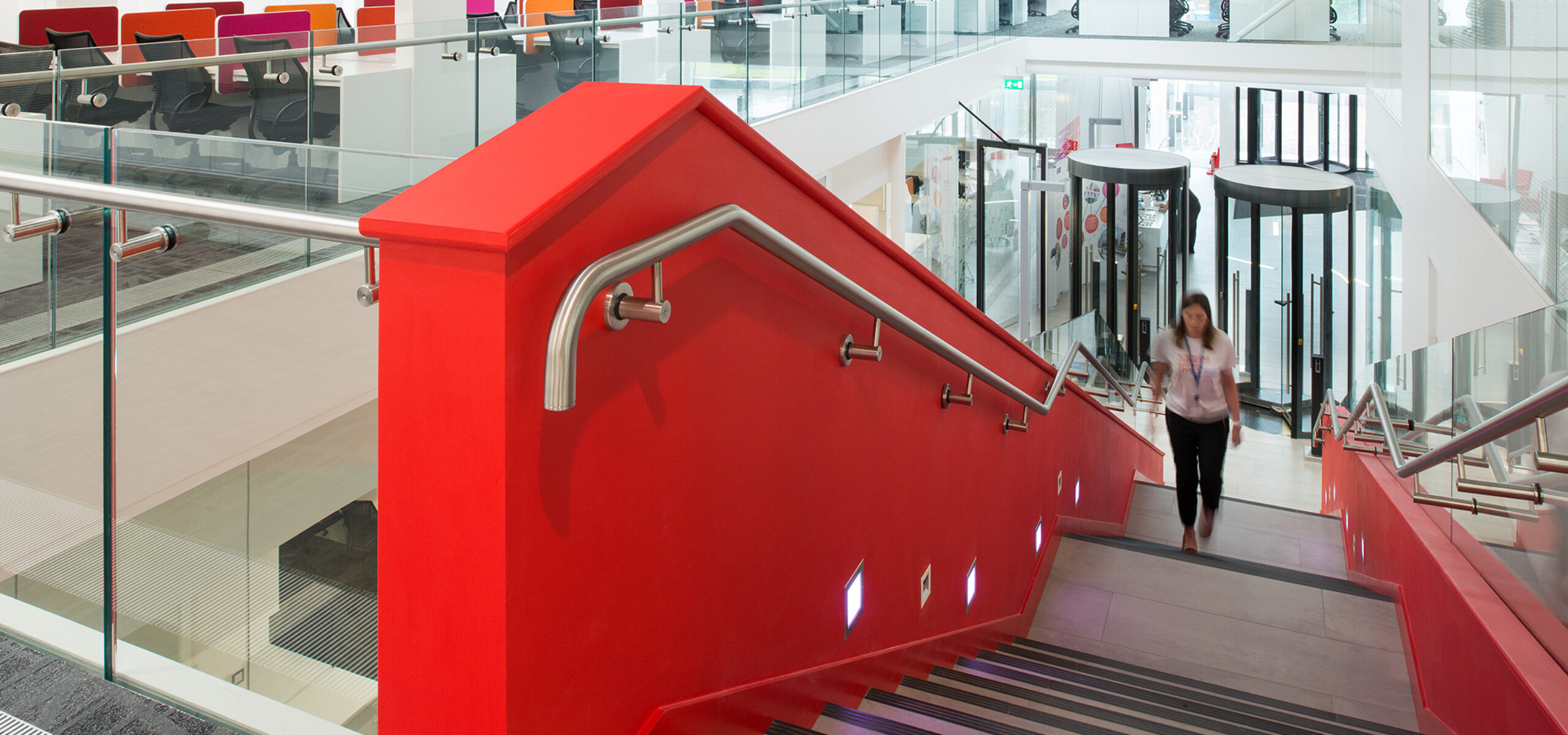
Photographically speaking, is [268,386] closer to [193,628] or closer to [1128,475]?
[193,628]

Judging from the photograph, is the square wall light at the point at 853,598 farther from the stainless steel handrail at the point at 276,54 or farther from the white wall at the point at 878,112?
the white wall at the point at 878,112

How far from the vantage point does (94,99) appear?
4742 mm

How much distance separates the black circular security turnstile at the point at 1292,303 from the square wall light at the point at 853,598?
9431 mm

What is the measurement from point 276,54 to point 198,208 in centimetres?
417

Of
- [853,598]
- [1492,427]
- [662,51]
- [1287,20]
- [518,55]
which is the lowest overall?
[853,598]

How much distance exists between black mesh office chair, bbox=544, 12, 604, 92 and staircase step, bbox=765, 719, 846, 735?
533cm

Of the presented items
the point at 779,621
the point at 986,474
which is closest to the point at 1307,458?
the point at 986,474

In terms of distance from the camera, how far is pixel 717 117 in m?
1.70

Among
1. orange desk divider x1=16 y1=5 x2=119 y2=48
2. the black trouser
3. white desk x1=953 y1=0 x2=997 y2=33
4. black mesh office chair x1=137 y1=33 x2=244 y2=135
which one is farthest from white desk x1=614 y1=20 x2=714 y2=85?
white desk x1=953 y1=0 x2=997 y2=33

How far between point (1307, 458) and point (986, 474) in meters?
9.54

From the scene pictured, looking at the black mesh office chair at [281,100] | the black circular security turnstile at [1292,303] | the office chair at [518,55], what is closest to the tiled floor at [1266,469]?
the black circular security turnstile at [1292,303]

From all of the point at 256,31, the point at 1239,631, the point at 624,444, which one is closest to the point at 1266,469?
the point at 1239,631

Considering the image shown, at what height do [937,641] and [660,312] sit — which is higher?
[660,312]

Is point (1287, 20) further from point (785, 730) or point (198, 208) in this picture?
point (198, 208)
